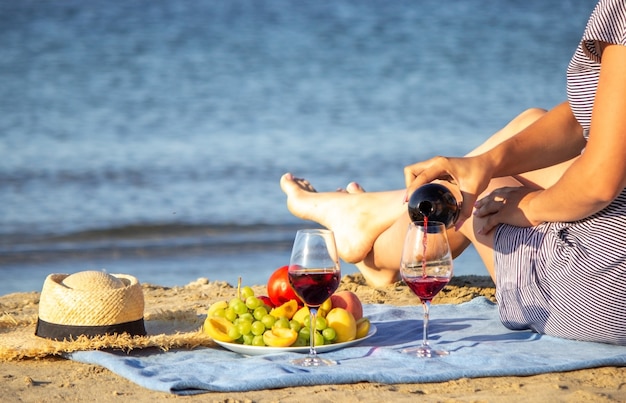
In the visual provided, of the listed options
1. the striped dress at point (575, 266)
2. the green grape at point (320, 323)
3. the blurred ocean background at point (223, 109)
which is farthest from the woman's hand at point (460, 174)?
the blurred ocean background at point (223, 109)

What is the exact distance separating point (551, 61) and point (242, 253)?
909 cm

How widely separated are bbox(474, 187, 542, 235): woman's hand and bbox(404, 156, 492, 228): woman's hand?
0.17m

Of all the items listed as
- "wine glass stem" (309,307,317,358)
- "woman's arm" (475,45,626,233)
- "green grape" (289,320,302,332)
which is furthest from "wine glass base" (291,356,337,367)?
"woman's arm" (475,45,626,233)

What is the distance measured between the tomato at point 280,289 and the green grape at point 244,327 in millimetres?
217

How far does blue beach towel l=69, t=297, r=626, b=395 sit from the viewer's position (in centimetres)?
306

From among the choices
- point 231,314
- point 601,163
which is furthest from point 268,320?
point 601,163

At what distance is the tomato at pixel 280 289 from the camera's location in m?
3.52

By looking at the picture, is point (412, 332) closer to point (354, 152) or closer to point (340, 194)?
point (340, 194)

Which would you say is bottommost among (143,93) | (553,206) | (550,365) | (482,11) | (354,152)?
(550,365)

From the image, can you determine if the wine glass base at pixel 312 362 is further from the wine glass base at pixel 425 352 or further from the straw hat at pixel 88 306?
the straw hat at pixel 88 306

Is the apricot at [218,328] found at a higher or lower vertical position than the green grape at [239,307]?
lower

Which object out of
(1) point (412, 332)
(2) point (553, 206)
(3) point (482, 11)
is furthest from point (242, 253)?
(3) point (482, 11)

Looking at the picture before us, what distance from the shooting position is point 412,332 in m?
3.75

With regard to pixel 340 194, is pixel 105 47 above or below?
above
